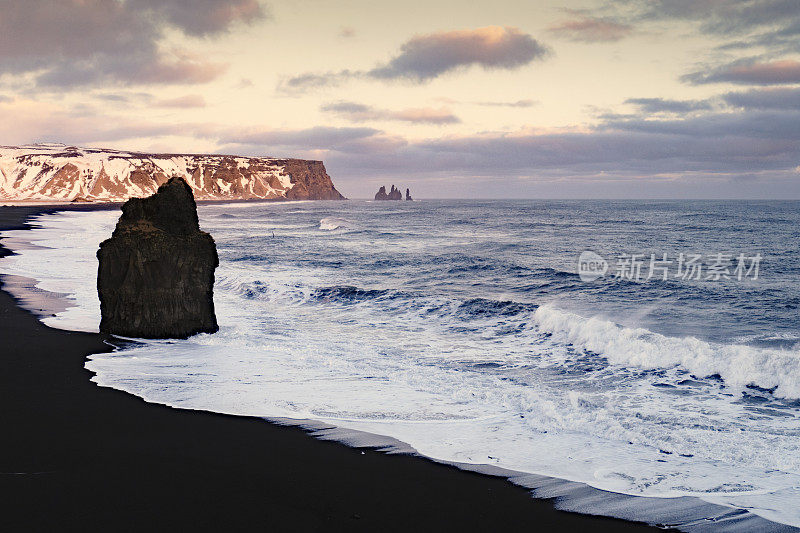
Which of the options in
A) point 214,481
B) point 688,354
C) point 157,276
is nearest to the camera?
point 214,481

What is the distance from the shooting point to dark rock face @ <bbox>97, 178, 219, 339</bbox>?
12742 mm

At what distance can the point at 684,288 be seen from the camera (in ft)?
69.8

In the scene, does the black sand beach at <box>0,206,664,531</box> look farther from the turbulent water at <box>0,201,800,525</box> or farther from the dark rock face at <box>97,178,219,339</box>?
the dark rock face at <box>97,178,219,339</box>

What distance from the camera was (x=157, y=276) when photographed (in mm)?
12766

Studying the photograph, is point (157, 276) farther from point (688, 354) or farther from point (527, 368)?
point (688, 354)

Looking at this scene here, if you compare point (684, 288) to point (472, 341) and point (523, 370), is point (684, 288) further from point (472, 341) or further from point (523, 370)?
point (523, 370)

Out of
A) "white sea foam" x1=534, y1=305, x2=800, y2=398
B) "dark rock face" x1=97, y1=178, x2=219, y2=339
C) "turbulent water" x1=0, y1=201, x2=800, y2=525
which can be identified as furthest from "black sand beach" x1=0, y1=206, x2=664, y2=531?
"white sea foam" x1=534, y1=305, x2=800, y2=398

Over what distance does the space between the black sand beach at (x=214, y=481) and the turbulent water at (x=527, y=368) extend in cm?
74

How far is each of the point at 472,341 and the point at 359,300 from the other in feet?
21.6

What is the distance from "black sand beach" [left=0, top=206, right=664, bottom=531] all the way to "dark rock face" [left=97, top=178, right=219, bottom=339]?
4673mm

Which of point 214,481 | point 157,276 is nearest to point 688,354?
point 214,481

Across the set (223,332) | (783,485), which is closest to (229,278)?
(223,332)

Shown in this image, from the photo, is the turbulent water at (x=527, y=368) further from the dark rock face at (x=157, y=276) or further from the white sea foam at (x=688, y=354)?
the dark rock face at (x=157, y=276)

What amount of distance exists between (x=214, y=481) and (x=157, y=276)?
7885mm
